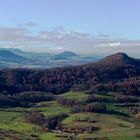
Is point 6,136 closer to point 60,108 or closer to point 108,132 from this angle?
point 108,132

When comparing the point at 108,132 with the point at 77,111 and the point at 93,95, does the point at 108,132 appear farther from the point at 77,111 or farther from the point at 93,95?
the point at 93,95

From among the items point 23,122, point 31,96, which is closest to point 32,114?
point 23,122

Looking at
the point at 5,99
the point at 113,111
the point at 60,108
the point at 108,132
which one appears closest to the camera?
the point at 108,132

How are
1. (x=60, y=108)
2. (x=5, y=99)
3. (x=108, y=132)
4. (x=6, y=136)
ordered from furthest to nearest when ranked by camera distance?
(x=5, y=99) < (x=60, y=108) < (x=108, y=132) < (x=6, y=136)

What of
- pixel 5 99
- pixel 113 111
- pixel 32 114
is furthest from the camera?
pixel 5 99

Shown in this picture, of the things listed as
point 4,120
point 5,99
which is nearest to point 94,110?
point 4,120

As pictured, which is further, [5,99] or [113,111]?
[5,99]

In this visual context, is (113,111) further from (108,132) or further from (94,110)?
(108,132)

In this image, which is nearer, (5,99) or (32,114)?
(32,114)

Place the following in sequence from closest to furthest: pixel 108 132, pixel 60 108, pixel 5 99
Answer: pixel 108 132 < pixel 60 108 < pixel 5 99
